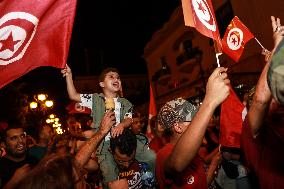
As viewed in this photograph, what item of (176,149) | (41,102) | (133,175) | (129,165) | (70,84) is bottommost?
(133,175)

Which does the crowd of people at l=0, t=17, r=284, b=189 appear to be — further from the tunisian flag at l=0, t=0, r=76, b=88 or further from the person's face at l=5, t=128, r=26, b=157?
the tunisian flag at l=0, t=0, r=76, b=88

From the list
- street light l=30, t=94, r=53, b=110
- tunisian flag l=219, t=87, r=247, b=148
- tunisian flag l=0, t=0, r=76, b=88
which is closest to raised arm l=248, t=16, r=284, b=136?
tunisian flag l=0, t=0, r=76, b=88

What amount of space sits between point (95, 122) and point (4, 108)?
13.9m

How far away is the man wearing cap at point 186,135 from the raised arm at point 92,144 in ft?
1.90

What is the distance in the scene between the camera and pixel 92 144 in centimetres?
346

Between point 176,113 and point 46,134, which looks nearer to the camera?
point 176,113

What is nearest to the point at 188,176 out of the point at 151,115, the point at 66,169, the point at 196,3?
the point at 66,169

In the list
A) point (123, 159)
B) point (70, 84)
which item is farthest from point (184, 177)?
point (70, 84)

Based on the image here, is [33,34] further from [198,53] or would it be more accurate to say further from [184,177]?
[198,53]

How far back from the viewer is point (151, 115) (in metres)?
8.73

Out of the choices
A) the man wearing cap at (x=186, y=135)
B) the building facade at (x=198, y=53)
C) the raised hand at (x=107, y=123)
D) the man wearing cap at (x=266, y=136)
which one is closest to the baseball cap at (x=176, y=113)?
the man wearing cap at (x=186, y=135)

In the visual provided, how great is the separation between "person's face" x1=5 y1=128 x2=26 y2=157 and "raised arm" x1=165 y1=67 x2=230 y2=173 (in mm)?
4068

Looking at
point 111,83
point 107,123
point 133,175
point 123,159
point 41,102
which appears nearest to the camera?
point 107,123

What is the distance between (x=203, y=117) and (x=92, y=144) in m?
1.43
